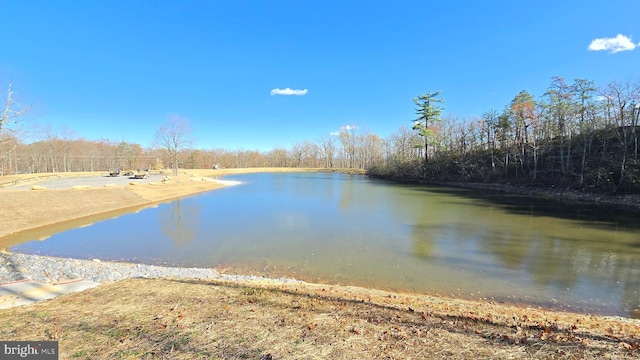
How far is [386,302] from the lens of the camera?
4.99 meters

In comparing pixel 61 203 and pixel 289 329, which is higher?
pixel 61 203

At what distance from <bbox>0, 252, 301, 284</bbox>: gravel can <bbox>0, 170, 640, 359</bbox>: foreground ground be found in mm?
1910

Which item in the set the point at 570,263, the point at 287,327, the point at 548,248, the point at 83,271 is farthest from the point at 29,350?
the point at 548,248

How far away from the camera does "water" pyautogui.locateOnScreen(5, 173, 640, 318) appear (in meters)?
6.99

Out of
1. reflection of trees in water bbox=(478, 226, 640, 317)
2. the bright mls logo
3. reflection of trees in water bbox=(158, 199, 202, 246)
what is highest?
the bright mls logo

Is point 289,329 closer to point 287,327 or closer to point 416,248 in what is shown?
point 287,327

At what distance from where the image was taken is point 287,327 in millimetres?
3535

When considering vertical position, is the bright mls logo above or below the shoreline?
above

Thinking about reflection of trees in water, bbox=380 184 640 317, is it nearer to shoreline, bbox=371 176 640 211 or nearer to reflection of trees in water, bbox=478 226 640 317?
reflection of trees in water, bbox=478 226 640 317

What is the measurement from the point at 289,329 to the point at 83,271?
274 inches

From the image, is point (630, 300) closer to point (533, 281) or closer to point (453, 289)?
point (533, 281)

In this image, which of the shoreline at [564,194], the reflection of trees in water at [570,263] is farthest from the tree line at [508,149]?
the reflection of trees in water at [570,263]

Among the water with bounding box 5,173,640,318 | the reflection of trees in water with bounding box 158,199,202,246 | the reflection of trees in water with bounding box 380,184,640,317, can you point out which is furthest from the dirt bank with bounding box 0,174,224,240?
the reflection of trees in water with bounding box 380,184,640,317

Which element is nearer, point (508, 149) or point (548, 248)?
point (548, 248)
